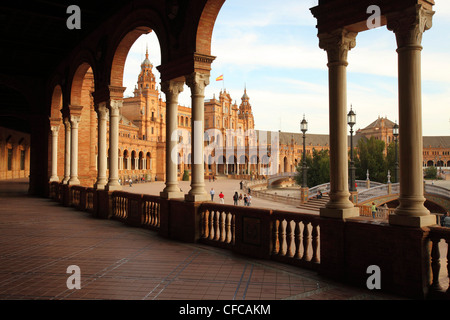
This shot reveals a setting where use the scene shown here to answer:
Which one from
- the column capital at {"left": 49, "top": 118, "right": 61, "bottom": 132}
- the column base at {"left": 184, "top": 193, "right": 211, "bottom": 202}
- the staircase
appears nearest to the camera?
the column base at {"left": 184, "top": 193, "right": 211, "bottom": 202}

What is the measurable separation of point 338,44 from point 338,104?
0.92m

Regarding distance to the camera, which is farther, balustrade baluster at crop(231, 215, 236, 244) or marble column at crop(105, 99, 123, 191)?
marble column at crop(105, 99, 123, 191)

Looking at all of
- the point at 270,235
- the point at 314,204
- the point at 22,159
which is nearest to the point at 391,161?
the point at 314,204

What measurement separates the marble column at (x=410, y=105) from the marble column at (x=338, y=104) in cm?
86

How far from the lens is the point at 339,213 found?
17.4 ft

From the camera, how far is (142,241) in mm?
8148

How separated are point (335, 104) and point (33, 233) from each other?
25.4ft

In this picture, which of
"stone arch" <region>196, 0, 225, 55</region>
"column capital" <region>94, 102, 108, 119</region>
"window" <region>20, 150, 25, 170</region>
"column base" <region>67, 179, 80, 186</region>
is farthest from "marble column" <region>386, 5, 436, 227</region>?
"window" <region>20, 150, 25, 170</region>

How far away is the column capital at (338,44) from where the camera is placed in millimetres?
5551

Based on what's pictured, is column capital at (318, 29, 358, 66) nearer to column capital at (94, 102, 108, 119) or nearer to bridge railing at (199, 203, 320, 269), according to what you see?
bridge railing at (199, 203, 320, 269)

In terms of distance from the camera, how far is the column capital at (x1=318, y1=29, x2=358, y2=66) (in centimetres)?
555

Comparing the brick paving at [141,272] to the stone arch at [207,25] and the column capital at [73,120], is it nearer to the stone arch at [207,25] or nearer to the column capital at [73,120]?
the stone arch at [207,25]

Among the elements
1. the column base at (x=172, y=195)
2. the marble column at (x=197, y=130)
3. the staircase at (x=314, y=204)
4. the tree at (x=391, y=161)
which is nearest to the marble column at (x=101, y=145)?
the column base at (x=172, y=195)
